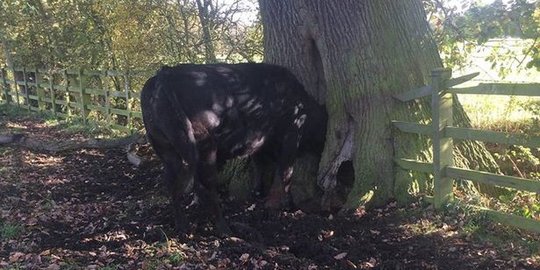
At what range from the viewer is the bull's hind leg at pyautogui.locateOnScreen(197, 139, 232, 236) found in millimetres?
5414

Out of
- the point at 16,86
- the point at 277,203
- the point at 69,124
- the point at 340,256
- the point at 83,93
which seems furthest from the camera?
the point at 16,86

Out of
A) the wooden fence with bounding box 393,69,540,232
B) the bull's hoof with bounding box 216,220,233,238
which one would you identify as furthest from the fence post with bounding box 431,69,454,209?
the bull's hoof with bounding box 216,220,233,238

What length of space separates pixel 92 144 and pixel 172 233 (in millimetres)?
5619

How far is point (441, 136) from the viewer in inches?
217

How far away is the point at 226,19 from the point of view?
1264 cm

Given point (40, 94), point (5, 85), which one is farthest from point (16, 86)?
point (40, 94)

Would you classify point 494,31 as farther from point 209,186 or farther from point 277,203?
point 209,186

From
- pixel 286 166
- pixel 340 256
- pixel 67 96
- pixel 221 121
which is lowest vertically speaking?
pixel 340 256

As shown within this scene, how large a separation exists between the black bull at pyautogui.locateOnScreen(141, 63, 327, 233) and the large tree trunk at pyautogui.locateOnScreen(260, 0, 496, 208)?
15.5 inches

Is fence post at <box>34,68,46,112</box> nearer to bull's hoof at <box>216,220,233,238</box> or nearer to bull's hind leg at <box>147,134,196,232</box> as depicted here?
bull's hind leg at <box>147,134,196,232</box>

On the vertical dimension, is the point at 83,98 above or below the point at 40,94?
below

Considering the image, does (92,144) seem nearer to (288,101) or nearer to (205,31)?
(205,31)

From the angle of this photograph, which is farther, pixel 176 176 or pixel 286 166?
pixel 286 166

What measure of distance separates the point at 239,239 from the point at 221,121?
3.99ft
